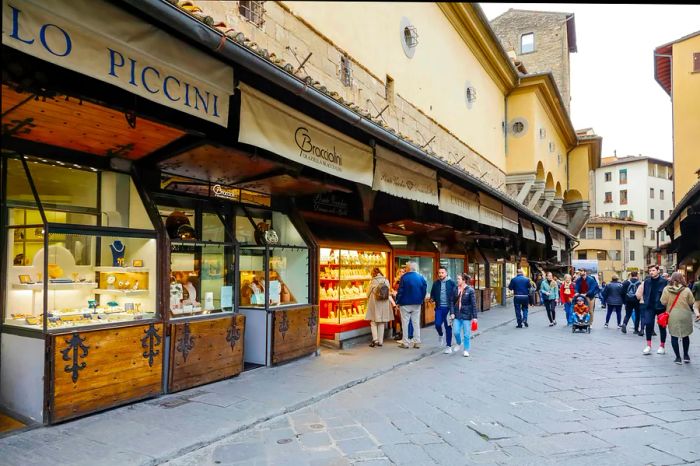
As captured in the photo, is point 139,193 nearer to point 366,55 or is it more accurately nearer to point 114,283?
point 114,283

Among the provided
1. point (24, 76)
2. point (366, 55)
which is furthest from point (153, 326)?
point (366, 55)

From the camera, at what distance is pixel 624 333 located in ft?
42.9

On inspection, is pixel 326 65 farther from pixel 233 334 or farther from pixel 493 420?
pixel 493 420

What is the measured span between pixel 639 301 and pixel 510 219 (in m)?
4.05

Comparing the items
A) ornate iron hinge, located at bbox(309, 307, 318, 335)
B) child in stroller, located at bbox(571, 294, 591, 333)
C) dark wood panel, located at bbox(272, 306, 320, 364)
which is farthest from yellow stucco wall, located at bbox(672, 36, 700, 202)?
dark wood panel, located at bbox(272, 306, 320, 364)

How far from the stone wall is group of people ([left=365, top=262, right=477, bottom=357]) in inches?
97.1

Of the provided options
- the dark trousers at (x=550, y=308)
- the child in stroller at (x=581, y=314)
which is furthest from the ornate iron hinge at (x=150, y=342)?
the dark trousers at (x=550, y=308)

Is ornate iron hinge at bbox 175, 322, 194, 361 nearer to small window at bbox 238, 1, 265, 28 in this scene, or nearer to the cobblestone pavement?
the cobblestone pavement

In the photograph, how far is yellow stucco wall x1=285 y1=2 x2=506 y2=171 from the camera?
11633mm

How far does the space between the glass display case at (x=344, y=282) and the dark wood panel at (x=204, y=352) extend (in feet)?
9.93

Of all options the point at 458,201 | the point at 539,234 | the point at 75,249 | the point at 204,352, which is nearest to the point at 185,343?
the point at 204,352

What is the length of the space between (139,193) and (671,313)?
8.53 metres

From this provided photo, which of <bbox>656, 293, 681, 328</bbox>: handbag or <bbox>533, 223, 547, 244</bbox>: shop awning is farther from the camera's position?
<bbox>533, 223, 547, 244</bbox>: shop awning

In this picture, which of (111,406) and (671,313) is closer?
(111,406)
